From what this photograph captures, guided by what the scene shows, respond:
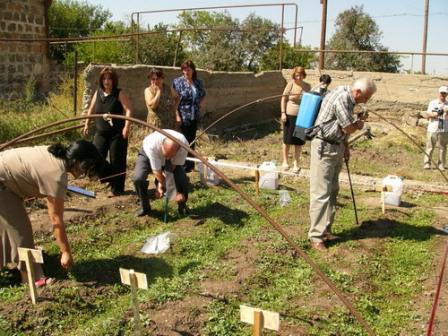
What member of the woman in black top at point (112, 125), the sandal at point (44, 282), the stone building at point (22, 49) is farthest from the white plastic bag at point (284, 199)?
the stone building at point (22, 49)

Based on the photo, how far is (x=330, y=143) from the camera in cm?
484

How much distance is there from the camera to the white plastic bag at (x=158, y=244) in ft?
15.7

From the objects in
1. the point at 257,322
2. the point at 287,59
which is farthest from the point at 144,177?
the point at 287,59

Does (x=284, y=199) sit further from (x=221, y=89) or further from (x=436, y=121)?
(x=221, y=89)

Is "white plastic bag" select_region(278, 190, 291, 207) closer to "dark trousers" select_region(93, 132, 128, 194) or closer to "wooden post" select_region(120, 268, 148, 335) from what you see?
"dark trousers" select_region(93, 132, 128, 194)

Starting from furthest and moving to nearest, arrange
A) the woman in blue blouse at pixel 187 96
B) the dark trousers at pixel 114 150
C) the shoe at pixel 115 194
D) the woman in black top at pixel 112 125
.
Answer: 1. the woman in blue blouse at pixel 187 96
2. the shoe at pixel 115 194
3. the dark trousers at pixel 114 150
4. the woman in black top at pixel 112 125

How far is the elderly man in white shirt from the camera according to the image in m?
5.18

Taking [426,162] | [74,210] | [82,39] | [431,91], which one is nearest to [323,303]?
[74,210]

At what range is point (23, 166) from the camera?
3.77 m

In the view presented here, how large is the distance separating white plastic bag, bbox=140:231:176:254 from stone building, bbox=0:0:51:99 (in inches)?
271

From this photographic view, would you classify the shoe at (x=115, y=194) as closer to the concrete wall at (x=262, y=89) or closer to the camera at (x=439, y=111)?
the concrete wall at (x=262, y=89)

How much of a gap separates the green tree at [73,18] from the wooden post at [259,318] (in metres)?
21.8

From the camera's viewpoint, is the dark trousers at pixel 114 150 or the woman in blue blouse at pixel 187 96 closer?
the dark trousers at pixel 114 150

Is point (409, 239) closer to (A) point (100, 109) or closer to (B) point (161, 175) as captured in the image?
(B) point (161, 175)
